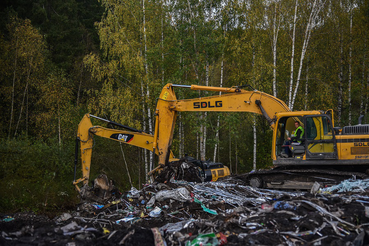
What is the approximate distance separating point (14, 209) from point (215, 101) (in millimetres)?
10318

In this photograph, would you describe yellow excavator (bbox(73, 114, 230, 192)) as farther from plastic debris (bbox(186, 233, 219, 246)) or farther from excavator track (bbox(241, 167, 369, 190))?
plastic debris (bbox(186, 233, 219, 246))

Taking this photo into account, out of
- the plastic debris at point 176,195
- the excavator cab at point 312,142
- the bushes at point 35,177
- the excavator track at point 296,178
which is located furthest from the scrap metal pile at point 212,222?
the bushes at point 35,177

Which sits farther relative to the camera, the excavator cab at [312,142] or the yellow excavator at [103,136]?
the yellow excavator at [103,136]

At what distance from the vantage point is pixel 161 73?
59.5ft

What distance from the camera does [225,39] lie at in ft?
54.6

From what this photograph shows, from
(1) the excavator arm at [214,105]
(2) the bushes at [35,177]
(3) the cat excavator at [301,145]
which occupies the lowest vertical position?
(2) the bushes at [35,177]

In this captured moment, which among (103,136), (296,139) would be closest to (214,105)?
(296,139)

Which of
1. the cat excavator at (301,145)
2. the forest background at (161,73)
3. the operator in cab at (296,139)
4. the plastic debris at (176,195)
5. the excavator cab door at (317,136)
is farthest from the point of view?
the forest background at (161,73)

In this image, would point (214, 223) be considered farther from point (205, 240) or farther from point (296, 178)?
point (296, 178)

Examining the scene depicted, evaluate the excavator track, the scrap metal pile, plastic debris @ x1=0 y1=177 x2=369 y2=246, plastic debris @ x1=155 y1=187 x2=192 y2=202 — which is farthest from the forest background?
plastic debris @ x1=0 y1=177 x2=369 y2=246

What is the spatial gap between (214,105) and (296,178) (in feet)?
10.1

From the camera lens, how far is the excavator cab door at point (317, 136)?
9.58 m

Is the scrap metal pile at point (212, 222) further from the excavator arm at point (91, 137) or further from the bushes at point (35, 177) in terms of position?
the bushes at point (35, 177)

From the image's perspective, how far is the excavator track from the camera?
376 inches
